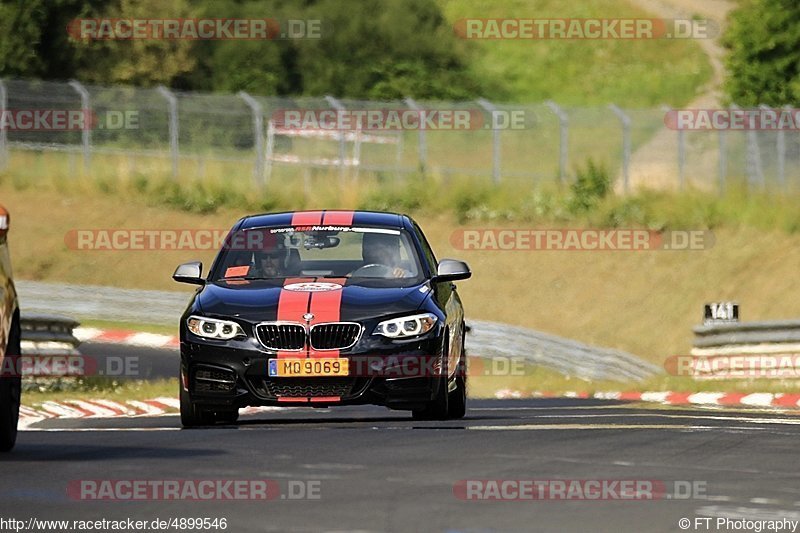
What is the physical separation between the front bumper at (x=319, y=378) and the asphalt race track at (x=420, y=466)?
222mm

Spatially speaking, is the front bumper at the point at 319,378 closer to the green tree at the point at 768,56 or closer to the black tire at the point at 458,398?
the black tire at the point at 458,398

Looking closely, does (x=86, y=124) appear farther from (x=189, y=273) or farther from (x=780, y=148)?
(x=189, y=273)

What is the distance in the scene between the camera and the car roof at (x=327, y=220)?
579 inches

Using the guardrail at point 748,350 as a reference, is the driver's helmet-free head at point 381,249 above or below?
above

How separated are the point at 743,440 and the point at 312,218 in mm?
4252

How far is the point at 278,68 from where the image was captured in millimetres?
67562

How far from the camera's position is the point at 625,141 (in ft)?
127

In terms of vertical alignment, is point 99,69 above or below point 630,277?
above

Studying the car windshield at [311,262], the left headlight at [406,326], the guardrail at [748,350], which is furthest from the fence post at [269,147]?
the left headlight at [406,326]

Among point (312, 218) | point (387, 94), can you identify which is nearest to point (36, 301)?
point (312, 218)

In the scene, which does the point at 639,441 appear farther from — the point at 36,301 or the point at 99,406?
the point at 36,301

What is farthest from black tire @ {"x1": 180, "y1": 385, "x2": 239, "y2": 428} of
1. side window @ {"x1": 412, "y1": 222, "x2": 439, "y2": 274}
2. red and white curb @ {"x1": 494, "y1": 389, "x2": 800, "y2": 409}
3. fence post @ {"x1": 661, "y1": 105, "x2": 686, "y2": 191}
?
fence post @ {"x1": 661, "y1": 105, "x2": 686, "y2": 191}

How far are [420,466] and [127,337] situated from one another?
20198 millimetres

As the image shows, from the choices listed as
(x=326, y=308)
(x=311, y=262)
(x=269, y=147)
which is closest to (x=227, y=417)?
(x=311, y=262)
